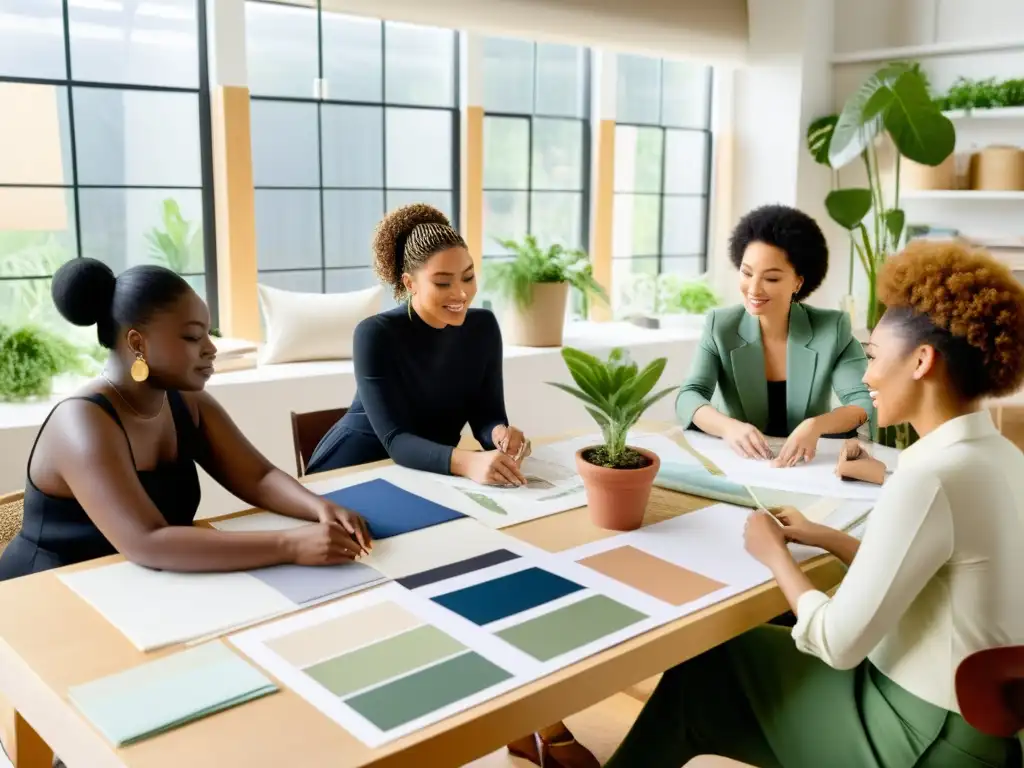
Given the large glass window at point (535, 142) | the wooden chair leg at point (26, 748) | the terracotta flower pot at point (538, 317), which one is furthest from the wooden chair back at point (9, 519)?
the large glass window at point (535, 142)

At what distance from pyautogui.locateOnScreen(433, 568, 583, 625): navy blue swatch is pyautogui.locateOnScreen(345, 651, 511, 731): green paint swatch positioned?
0.13m

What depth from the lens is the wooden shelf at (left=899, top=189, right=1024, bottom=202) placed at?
471cm

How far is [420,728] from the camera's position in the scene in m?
1.07

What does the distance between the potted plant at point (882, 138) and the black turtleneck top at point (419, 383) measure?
224 centimetres

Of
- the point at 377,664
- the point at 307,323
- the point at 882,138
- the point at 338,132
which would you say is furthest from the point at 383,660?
the point at 882,138

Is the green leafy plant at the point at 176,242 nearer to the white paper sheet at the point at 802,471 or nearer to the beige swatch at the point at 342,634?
the white paper sheet at the point at 802,471

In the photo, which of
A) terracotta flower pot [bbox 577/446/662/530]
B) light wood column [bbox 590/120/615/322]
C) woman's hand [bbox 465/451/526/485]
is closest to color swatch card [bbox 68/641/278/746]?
terracotta flower pot [bbox 577/446/662/530]

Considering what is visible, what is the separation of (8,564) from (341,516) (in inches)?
23.4

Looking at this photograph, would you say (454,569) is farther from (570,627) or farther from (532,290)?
(532,290)

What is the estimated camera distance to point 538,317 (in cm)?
455

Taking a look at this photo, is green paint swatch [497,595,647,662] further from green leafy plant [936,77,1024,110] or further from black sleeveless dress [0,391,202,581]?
green leafy plant [936,77,1024,110]

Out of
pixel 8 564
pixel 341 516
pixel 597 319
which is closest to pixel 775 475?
pixel 341 516

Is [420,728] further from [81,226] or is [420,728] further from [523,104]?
[523,104]

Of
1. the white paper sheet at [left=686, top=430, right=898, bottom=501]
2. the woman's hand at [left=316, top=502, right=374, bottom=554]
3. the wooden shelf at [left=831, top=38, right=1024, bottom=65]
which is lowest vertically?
the white paper sheet at [left=686, top=430, right=898, bottom=501]
